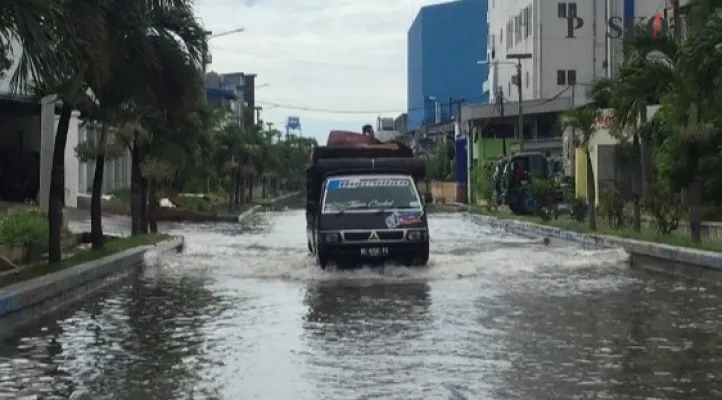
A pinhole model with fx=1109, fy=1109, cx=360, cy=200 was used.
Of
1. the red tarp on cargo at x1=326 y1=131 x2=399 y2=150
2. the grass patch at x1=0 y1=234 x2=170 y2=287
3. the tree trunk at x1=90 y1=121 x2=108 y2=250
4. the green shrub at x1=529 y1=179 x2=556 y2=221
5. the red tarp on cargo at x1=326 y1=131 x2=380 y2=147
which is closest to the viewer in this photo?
the grass patch at x1=0 y1=234 x2=170 y2=287

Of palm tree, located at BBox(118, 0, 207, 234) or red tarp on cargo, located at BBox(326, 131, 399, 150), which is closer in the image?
palm tree, located at BBox(118, 0, 207, 234)

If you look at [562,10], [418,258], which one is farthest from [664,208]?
[562,10]

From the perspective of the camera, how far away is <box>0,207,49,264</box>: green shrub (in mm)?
19203

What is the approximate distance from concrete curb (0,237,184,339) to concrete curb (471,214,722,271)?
10.3m

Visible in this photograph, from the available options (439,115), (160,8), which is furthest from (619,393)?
(439,115)

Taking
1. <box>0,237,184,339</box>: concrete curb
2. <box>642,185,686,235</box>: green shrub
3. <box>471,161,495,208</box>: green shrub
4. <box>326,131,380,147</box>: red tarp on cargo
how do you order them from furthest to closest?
<box>471,161,495,208</box>: green shrub < <box>326,131,380,147</box>: red tarp on cargo < <box>642,185,686,235</box>: green shrub < <box>0,237,184,339</box>: concrete curb

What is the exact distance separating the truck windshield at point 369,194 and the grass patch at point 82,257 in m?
4.56

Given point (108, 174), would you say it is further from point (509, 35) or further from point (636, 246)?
point (636, 246)

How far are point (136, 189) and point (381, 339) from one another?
19.1 m

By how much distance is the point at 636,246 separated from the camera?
24.0 metres

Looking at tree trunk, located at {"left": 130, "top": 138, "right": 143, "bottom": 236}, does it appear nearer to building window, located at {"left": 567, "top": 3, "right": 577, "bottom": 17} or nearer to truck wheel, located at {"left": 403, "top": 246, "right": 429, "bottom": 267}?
truck wheel, located at {"left": 403, "top": 246, "right": 429, "bottom": 267}

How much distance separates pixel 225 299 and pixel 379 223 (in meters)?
4.42

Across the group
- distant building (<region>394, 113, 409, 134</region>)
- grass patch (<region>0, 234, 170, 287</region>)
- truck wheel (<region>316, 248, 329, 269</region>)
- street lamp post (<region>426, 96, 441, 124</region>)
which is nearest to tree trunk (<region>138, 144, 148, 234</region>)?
grass patch (<region>0, 234, 170, 287</region>)

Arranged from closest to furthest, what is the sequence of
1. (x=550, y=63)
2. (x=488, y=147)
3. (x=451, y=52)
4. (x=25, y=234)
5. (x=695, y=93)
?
(x=25, y=234) < (x=695, y=93) < (x=550, y=63) < (x=488, y=147) < (x=451, y=52)
